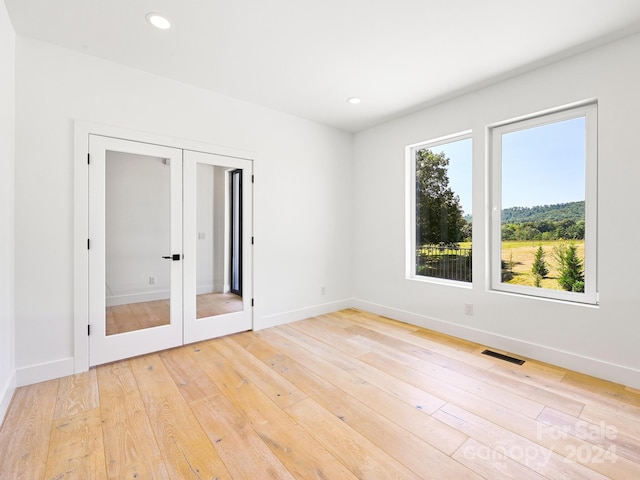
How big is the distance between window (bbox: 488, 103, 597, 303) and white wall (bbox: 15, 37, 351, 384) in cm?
214

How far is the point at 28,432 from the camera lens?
1.83 meters

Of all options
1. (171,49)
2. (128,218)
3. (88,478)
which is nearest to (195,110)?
(171,49)

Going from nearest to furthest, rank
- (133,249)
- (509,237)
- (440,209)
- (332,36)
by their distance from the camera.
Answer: (332,36) → (133,249) → (509,237) → (440,209)

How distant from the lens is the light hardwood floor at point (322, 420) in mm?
1565

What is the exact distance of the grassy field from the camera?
2885mm

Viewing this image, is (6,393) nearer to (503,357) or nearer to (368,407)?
(368,407)

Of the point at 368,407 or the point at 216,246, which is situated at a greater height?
the point at 216,246

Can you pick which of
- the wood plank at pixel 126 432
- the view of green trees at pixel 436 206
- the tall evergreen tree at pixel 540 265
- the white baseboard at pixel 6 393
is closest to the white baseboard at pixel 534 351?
the tall evergreen tree at pixel 540 265

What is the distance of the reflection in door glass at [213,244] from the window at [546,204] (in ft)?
9.59

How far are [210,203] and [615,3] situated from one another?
3.60 metres

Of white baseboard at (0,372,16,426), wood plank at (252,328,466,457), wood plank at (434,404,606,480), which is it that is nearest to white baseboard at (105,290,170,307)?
white baseboard at (0,372,16,426)

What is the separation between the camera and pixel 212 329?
3.35 m

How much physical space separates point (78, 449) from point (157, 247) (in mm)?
1731

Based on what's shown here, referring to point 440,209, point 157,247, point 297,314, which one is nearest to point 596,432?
point 440,209
